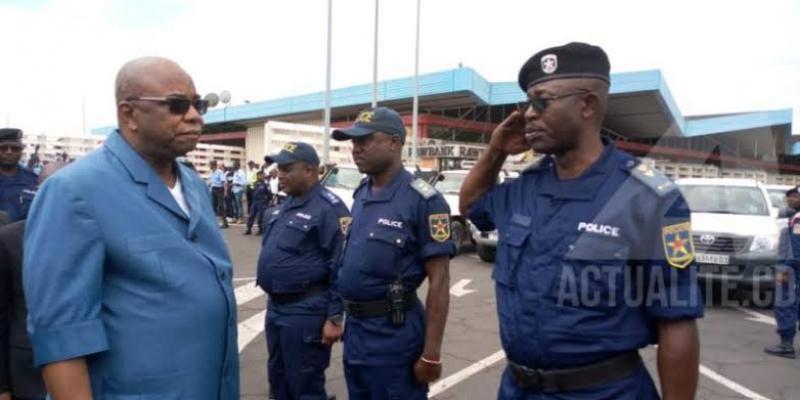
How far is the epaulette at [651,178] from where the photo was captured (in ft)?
5.79

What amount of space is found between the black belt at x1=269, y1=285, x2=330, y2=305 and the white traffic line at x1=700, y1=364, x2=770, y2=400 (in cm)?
353

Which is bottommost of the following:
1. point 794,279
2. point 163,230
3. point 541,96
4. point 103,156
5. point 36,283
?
point 794,279

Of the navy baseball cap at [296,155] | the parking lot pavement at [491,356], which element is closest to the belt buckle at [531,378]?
the navy baseball cap at [296,155]

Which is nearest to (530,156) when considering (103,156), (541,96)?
(541,96)

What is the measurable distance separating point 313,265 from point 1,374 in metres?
1.65

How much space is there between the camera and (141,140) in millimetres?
1740

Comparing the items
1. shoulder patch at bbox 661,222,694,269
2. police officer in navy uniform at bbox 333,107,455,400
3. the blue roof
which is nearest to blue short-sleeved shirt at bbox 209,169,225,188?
the blue roof

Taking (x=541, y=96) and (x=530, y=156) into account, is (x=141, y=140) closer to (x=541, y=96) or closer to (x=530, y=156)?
(x=541, y=96)

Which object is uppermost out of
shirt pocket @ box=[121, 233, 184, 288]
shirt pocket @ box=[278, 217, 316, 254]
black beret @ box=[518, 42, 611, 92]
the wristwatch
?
black beret @ box=[518, 42, 611, 92]

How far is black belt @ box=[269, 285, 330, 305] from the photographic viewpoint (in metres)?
3.37

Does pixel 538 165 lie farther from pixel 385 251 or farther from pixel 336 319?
pixel 336 319

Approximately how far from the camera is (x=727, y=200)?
27.4 ft

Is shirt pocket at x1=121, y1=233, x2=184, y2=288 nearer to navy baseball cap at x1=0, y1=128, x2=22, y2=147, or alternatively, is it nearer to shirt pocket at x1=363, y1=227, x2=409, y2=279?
shirt pocket at x1=363, y1=227, x2=409, y2=279

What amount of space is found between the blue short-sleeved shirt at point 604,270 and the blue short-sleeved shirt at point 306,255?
1.67 metres
